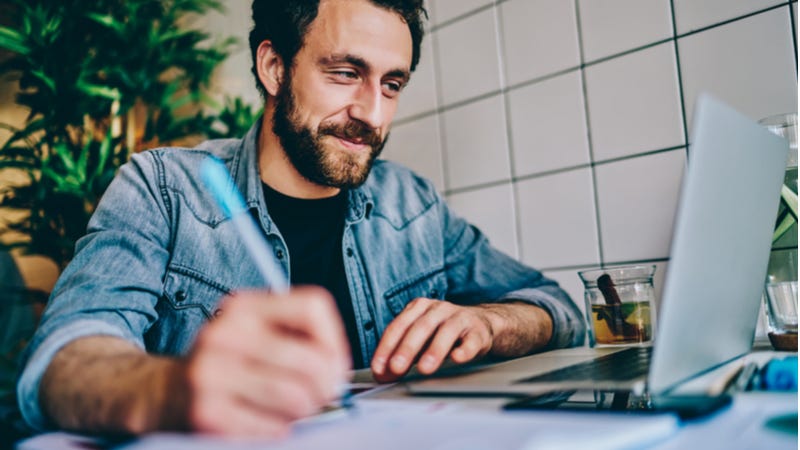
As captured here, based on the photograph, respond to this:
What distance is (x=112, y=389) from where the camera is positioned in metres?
0.50

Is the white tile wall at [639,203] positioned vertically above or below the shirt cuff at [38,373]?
above

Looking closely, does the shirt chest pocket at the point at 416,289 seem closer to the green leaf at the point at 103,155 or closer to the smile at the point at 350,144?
the smile at the point at 350,144

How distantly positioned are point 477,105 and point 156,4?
1200mm

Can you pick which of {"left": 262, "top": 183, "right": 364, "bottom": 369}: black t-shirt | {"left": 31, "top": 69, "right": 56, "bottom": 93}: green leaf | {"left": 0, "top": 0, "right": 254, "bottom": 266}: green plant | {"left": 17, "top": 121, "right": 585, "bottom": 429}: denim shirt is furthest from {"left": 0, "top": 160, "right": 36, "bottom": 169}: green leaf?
{"left": 262, "top": 183, "right": 364, "bottom": 369}: black t-shirt

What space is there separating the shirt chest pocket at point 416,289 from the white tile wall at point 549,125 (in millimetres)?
353

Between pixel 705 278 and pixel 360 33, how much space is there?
0.85 metres

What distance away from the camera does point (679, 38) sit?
1.20 meters

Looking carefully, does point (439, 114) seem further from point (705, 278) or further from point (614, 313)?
point (705, 278)

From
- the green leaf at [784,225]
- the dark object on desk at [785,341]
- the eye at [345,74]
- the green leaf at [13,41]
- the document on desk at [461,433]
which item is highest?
the green leaf at [13,41]

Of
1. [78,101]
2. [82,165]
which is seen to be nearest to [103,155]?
[82,165]

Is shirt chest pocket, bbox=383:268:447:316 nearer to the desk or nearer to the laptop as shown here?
the laptop

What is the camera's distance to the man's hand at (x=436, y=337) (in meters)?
0.70

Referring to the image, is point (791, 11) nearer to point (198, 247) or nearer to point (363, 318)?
point (363, 318)

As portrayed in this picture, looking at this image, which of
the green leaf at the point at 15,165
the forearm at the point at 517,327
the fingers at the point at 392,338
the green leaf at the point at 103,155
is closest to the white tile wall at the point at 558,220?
the forearm at the point at 517,327
